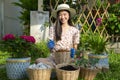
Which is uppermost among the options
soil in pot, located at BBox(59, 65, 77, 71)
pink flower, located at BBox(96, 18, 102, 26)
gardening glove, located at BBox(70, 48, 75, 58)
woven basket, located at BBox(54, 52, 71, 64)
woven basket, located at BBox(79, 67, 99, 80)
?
pink flower, located at BBox(96, 18, 102, 26)

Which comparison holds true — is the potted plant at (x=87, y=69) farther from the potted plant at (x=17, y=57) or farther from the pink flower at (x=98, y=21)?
the pink flower at (x=98, y=21)

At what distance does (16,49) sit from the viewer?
16.8ft

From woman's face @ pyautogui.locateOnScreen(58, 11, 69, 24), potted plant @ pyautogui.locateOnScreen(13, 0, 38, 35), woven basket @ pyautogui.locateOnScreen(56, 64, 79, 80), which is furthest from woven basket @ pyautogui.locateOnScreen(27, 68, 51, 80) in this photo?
potted plant @ pyautogui.locateOnScreen(13, 0, 38, 35)

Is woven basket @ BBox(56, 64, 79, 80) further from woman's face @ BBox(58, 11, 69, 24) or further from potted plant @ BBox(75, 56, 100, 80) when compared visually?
woman's face @ BBox(58, 11, 69, 24)

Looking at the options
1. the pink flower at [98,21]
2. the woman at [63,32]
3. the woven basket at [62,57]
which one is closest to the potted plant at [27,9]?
the pink flower at [98,21]

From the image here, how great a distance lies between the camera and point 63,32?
547 centimetres

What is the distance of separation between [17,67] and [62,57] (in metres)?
0.70

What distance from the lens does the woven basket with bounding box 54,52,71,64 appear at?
5.20 meters

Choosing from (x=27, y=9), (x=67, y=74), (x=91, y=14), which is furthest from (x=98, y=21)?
(x=67, y=74)

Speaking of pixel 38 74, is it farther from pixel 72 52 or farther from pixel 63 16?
pixel 63 16

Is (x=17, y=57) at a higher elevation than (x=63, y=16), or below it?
below

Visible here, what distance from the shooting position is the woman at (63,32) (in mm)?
5414

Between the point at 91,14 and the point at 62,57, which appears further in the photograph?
the point at 91,14

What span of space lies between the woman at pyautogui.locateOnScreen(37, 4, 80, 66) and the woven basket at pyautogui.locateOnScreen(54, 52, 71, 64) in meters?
0.19
